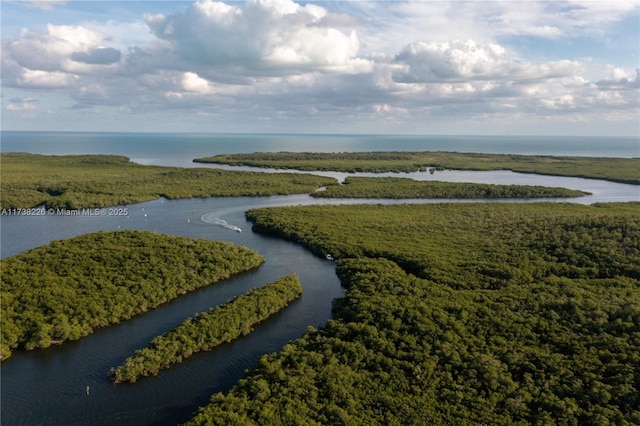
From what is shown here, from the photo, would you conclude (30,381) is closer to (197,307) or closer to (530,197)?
(197,307)

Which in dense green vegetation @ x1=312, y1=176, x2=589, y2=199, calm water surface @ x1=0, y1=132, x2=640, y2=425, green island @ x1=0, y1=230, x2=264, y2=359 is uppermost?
dense green vegetation @ x1=312, y1=176, x2=589, y2=199

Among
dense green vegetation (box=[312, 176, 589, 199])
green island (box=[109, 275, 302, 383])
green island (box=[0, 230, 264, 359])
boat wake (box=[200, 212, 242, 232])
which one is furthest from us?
dense green vegetation (box=[312, 176, 589, 199])

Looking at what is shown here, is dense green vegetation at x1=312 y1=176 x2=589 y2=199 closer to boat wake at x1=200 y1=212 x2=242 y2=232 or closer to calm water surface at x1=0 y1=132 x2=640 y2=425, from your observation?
boat wake at x1=200 y1=212 x2=242 y2=232

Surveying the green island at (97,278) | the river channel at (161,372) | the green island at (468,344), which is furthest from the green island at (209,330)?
the green island at (97,278)

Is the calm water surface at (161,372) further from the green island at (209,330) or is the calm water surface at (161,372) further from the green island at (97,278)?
the green island at (97,278)

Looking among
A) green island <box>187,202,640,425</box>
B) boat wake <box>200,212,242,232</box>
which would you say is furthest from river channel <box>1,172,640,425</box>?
boat wake <box>200,212,242,232</box>

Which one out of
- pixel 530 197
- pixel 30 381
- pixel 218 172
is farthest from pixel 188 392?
pixel 218 172
